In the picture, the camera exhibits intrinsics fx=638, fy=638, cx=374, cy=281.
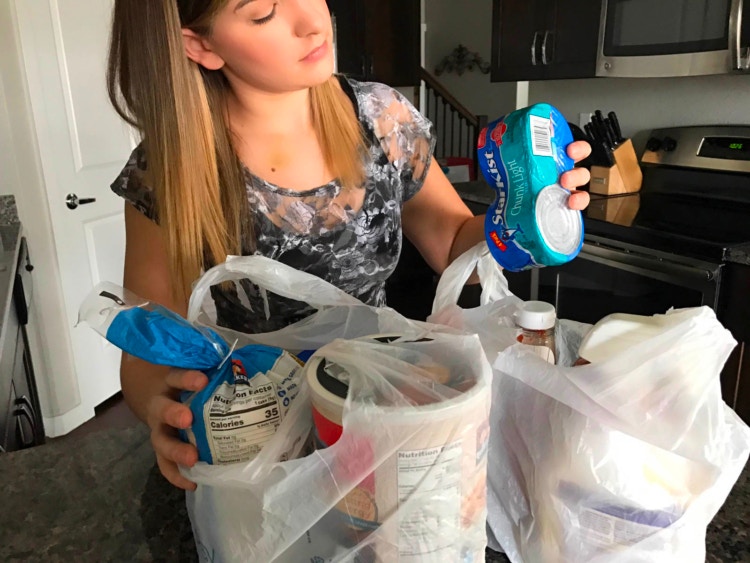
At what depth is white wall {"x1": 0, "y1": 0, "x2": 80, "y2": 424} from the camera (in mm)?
2115

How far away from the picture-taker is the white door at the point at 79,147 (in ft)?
7.21

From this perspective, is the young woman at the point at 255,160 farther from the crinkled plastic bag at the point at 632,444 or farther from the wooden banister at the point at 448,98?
the wooden banister at the point at 448,98

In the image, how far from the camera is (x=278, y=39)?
72 centimetres

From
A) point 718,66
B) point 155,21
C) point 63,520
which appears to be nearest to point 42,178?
point 155,21

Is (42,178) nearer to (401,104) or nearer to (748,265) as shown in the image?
(401,104)

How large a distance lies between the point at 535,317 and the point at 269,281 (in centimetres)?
22

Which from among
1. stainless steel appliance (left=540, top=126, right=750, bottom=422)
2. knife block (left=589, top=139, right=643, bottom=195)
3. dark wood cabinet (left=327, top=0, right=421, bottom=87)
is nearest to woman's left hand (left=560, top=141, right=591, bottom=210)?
stainless steel appliance (left=540, top=126, right=750, bottom=422)

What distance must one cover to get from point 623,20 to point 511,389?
186cm

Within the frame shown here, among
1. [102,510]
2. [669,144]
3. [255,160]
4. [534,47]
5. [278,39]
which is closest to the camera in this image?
[102,510]

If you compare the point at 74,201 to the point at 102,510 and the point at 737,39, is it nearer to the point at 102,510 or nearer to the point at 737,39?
the point at 102,510

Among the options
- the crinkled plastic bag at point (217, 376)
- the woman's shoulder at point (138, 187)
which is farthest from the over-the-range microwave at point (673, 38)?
the crinkled plastic bag at point (217, 376)

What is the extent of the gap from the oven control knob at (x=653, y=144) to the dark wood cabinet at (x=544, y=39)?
0.34 meters

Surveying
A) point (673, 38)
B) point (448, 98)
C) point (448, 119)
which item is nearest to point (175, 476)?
point (673, 38)

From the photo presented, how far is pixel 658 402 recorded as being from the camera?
16.7 inches
